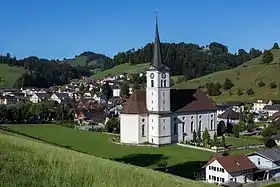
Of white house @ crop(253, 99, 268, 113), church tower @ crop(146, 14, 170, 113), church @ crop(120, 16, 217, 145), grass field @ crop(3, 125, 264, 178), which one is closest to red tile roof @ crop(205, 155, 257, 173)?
grass field @ crop(3, 125, 264, 178)

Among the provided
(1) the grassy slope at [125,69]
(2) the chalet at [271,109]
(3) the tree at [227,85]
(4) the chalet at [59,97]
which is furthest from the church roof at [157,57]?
(1) the grassy slope at [125,69]

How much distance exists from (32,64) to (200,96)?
489ft

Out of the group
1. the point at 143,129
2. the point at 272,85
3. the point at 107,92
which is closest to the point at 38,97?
the point at 107,92

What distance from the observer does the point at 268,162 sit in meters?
36.2

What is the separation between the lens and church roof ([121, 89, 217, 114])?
180ft

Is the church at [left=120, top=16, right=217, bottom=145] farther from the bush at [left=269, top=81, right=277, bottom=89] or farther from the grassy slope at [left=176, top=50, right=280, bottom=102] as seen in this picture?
the bush at [left=269, top=81, right=277, bottom=89]

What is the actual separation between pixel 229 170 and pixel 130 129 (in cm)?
2265

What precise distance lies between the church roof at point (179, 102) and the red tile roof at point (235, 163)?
812 inches

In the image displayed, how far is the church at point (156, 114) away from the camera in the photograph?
175ft

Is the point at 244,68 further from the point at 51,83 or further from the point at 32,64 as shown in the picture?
the point at 32,64

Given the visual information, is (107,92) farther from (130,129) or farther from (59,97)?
(130,129)

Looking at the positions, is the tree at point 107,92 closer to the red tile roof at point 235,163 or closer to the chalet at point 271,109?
the chalet at point 271,109

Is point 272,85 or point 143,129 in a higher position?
point 272,85

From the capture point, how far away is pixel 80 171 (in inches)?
495
